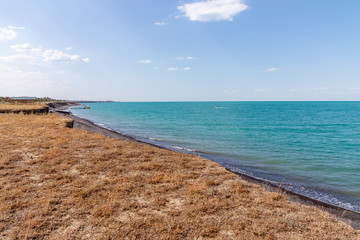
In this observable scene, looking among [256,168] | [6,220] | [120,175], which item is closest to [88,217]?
[6,220]

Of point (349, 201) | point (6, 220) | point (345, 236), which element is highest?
point (6, 220)

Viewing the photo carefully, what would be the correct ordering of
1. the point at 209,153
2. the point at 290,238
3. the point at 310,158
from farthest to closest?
the point at 209,153
the point at 310,158
the point at 290,238

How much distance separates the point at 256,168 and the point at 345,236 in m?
10.7

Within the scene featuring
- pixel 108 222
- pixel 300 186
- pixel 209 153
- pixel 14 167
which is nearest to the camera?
pixel 108 222

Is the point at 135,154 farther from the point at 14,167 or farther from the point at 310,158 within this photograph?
the point at 310,158

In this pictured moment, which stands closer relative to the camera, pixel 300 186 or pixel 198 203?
pixel 198 203

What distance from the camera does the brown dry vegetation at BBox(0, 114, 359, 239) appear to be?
560 cm

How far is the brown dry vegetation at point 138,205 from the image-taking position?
560 cm

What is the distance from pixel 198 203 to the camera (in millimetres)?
7262

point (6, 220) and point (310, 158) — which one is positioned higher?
point (6, 220)

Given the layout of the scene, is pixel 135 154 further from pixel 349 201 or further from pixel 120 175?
pixel 349 201

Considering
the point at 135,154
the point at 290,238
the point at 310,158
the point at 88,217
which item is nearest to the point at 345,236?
the point at 290,238

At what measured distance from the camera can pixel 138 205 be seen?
696 cm

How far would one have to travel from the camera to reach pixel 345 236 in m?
5.84
